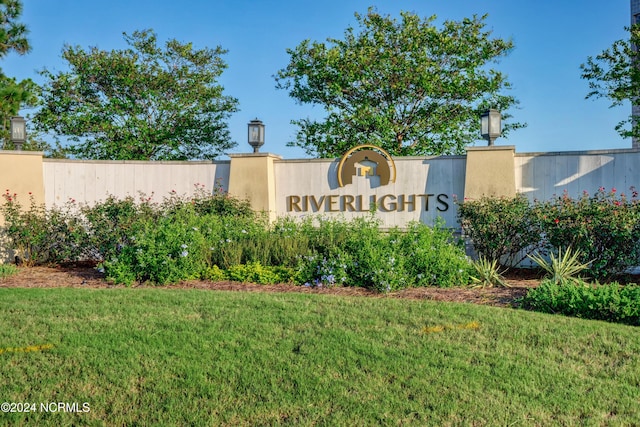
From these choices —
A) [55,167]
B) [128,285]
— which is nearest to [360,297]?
[128,285]

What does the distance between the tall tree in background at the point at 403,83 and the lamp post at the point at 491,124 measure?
21.2 feet

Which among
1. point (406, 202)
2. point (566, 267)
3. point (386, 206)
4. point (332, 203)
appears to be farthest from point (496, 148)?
point (332, 203)

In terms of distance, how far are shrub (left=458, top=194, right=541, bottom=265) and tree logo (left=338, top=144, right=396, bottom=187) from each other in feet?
5.91

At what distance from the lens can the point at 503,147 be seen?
10.5m

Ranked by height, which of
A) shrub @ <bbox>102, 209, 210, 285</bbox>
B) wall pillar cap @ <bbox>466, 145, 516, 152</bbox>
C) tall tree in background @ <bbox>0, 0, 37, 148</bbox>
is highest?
tall tree in background @ <bbox>0, 0, 37, 148</bbox>

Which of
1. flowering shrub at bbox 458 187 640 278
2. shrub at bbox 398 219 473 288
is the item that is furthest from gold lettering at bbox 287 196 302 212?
shrub at bbox 398 219 473 288

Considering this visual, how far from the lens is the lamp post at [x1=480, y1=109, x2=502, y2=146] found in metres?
10.7

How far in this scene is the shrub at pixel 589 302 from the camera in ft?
19.5

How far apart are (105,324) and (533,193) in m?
7.59

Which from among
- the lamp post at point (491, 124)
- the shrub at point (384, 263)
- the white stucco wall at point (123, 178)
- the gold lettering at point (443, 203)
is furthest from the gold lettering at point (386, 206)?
the white stucco wall at point (123, 178)

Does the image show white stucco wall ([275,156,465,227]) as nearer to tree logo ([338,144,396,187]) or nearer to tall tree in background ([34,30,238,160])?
tree logo ([338,144,396,187])

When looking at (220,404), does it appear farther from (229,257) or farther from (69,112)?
(69,112)

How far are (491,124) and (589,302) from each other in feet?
17.0

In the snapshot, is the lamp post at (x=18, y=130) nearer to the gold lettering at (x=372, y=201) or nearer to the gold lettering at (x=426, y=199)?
the gold lettering at (x=372, y=201)
